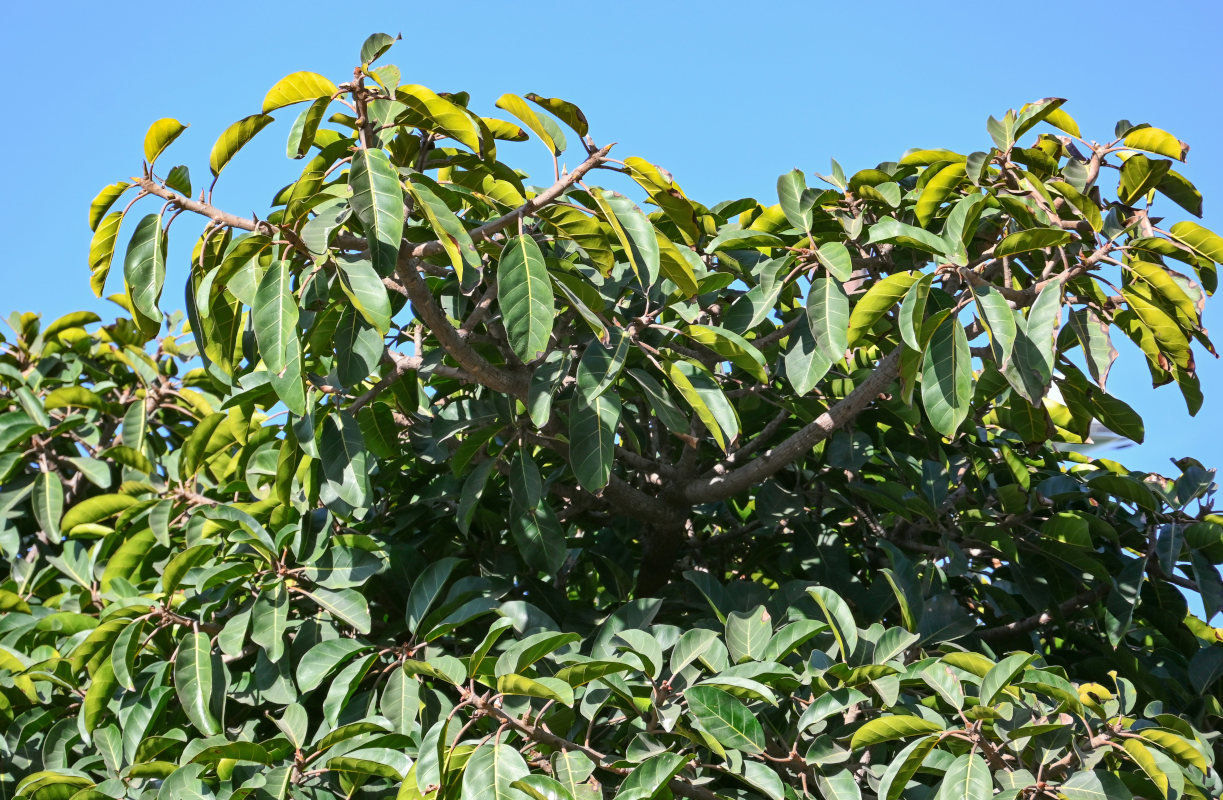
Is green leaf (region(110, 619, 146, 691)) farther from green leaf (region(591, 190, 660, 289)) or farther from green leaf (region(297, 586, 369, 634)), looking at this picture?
green leaf (region(591, 190, 660, 289))

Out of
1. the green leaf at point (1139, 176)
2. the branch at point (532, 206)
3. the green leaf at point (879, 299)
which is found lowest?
the green leaf at point (879, 299)

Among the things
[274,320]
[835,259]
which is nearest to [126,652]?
[274,320]

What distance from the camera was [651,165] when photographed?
2.44 meters

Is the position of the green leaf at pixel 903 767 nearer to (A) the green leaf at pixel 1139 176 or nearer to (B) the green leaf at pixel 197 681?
(A) the green leaf at pixel 1139 176

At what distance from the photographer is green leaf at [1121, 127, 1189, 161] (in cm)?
260

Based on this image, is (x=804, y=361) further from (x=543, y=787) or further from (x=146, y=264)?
(x=146, y=264)

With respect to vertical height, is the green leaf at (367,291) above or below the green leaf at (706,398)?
above

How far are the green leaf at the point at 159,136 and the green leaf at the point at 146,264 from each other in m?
0.12

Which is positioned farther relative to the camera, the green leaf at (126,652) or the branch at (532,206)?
the green leaf at (126,652)

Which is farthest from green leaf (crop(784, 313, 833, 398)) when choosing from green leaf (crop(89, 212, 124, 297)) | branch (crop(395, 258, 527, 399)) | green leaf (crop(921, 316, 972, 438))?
green leaf (crop(89, 212, 124, 297))

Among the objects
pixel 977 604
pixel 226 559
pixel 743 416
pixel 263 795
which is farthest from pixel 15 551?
pixel 977 604

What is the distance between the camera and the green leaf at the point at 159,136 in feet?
7.46

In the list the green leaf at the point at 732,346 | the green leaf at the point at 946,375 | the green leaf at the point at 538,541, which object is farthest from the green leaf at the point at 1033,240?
the green leaf at the point at 538,541

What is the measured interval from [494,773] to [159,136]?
1374 mm
